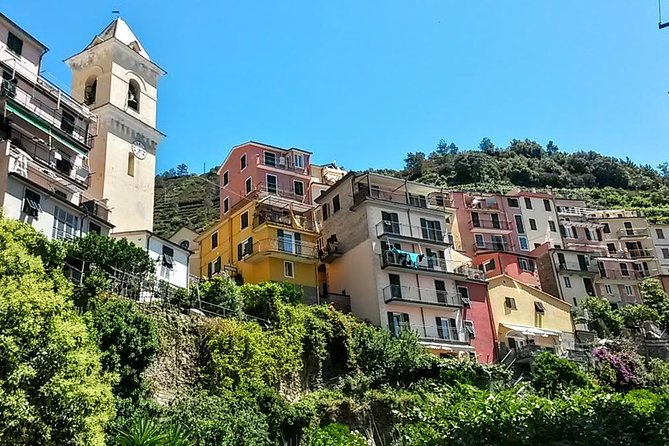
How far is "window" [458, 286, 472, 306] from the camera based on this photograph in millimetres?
43844

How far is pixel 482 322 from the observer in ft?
146

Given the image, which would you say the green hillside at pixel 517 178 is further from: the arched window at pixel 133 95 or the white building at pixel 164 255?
the white building at pixel 164 255

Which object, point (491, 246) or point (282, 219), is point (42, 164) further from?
point (491, 246)

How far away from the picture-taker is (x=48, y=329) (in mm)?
16141

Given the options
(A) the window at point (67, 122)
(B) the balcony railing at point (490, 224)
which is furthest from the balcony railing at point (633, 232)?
(A) the window at point (67, 122)

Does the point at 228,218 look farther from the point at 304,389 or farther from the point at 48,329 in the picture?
the point at 48,329

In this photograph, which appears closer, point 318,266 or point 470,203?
point 318,266

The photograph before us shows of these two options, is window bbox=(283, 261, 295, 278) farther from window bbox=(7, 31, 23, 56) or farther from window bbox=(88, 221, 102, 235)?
window bbox=(7, 31, 23, 56)

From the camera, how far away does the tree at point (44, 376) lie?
14.8 m

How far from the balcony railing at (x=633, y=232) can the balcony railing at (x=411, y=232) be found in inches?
1576

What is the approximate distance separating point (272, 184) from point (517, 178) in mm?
70889

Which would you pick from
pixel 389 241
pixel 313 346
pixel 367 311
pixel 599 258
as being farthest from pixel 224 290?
pixel 599 258

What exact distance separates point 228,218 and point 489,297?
19735 mm

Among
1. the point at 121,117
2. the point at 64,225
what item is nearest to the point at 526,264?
the point at 121,117
